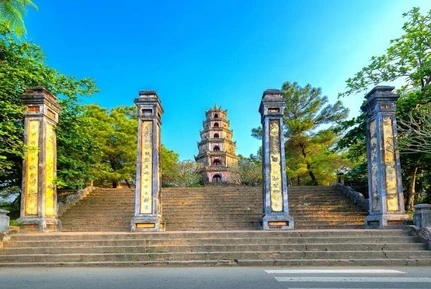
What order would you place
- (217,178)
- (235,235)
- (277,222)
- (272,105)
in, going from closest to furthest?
(235,235)
(277,222)
(272,105)
(217,178)

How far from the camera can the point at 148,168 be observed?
33.1 feet

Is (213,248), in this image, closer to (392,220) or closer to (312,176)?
(392,220)

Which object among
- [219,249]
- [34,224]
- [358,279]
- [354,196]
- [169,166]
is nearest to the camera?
[358,279]

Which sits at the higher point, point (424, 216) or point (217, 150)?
point (217, 150)

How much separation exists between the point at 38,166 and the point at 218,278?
6650 mm

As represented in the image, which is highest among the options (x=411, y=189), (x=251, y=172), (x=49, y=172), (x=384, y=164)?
(x=251, y=172)

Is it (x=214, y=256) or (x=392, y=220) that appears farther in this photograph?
(x=392, y=220)

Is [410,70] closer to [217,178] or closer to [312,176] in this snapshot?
[312,176]

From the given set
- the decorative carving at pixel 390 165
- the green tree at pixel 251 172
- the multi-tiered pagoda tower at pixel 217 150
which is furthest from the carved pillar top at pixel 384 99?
the multi-tiered pagoda tower at pixel 217 150

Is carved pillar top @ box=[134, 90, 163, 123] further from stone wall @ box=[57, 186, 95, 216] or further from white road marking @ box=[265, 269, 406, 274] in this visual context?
white road marking @ box=[265, 269, 406, 274]

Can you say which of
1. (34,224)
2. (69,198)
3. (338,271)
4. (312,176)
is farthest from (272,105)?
(312,176)

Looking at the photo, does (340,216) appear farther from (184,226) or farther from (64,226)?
(64,226)

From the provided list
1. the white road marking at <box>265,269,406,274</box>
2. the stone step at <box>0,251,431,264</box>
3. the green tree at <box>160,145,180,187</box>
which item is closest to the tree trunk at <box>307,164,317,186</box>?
the green tree at <box>160,145,180,187</box>

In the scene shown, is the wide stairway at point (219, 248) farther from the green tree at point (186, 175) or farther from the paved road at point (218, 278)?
the green tree at point (186, 175)
